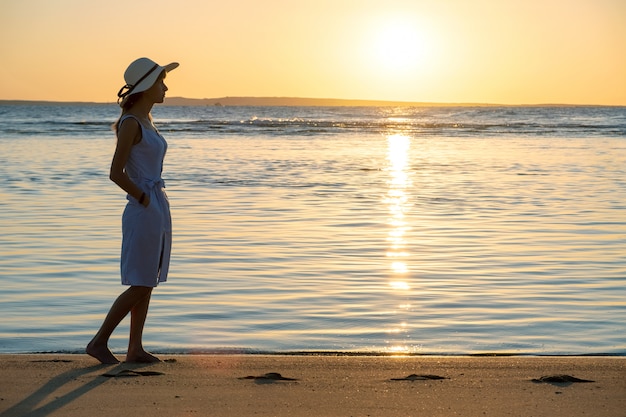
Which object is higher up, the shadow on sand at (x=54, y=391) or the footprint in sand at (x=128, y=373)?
the shadow on sand at (x=54, y=391)

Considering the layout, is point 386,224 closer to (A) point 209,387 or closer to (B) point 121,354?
(B) point 121,354

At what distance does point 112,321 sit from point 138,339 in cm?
20

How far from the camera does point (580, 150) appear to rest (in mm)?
38406

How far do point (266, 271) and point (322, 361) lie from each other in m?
4.34

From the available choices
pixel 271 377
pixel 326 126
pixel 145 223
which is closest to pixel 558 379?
pixel 271 377

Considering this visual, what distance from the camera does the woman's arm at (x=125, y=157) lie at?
5.89m

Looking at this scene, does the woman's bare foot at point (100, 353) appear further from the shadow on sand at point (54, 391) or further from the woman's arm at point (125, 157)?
the woman's arm at point (125, 157)

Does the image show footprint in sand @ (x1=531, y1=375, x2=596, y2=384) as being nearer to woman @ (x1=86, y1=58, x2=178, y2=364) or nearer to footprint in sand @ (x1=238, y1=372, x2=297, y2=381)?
footprint in sand @ (x1=238, y1=372, x2=297, y2=381)

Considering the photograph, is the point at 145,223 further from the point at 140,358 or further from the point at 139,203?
the point at 140,358

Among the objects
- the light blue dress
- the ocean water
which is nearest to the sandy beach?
the light blue dress

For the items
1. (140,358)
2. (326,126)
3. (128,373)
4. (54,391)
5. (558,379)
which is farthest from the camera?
(326,126)

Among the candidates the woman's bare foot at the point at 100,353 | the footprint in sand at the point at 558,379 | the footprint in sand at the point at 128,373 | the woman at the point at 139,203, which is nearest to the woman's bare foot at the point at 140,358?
the woman at the point at 139,203

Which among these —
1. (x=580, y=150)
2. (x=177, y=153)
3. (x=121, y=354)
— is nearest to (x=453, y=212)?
(x=121, y=354)

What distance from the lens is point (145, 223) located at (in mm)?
5973
